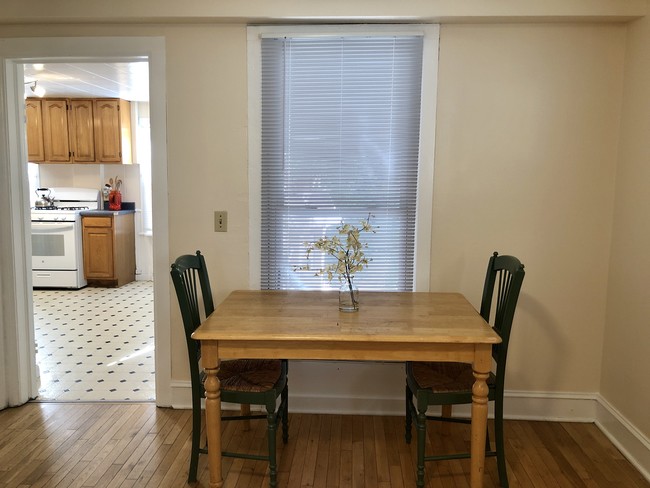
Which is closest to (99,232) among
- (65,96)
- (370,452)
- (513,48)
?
(65,96)

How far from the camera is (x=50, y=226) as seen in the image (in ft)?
18.9

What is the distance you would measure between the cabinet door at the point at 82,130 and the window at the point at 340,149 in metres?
4.21

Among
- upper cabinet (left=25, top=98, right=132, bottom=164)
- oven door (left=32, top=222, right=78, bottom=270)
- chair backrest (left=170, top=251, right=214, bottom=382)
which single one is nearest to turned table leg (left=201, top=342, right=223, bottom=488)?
chair backrest (left=170, top=251, right=214, bottom=382)

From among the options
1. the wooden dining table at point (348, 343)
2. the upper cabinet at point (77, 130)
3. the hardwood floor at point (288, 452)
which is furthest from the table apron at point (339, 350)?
the upper cabinet at point (77, 130)

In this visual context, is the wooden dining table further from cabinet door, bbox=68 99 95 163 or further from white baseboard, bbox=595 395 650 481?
cabinet door, bbox=68 99 95 163

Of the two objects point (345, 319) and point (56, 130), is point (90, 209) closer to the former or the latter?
point (56, 130)

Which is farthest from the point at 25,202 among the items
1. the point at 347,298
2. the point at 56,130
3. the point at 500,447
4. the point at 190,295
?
the point at 56,130

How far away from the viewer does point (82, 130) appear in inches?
241

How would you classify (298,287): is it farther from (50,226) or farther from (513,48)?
(50,226)

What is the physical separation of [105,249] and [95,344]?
2.21m

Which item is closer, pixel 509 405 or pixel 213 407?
pixel 213 407

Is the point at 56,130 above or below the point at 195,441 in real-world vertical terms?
above

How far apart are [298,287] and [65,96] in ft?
15.8

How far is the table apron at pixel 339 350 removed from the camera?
2.00 m
